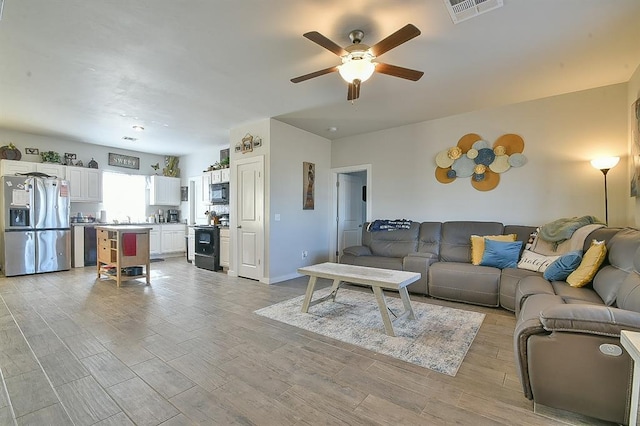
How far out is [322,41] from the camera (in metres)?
2.14

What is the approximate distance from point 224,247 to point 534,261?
5056mm

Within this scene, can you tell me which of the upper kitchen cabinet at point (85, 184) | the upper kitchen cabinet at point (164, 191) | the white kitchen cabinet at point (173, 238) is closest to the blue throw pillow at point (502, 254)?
the white kitchen cabinet at point (173, 238)

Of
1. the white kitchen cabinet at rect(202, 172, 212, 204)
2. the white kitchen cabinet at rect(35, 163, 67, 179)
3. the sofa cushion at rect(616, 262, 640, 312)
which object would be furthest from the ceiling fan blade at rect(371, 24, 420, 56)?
the white kitchen cabinet at rect(35, 163, 67, 179)

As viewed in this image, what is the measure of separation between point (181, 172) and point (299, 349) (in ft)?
23.5

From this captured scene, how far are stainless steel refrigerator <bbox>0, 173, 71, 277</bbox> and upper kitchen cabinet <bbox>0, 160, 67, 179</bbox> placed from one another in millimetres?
305

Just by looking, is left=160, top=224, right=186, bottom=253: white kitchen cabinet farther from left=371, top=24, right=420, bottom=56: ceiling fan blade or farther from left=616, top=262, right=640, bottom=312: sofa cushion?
left=616, top=262, right=640, bottom=312: sofa cushion

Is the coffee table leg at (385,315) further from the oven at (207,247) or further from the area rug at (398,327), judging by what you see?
the oven at (207,247)

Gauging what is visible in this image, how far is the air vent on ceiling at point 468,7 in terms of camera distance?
209 centimetres

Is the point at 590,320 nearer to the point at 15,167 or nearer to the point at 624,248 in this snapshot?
the point at 624,248

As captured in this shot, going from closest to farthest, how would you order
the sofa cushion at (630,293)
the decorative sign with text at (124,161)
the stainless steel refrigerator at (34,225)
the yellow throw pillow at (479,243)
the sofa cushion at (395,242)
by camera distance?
the sofa cushion at (630,293) → the yellow throw pillow at (479,243) → the sofa cushion at (395,242) → the stainless steel refrigerator at (34,225) → the decorative sign with text at (124,161)

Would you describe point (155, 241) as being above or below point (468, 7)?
below

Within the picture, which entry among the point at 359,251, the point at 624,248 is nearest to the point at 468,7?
the point at 624,248

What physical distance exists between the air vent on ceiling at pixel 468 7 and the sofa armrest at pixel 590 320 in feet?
6.98

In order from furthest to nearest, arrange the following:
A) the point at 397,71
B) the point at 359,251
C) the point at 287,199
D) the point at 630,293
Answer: the point at 287,199
the point at 359,251
the point at 397,71
the point at 630,293
